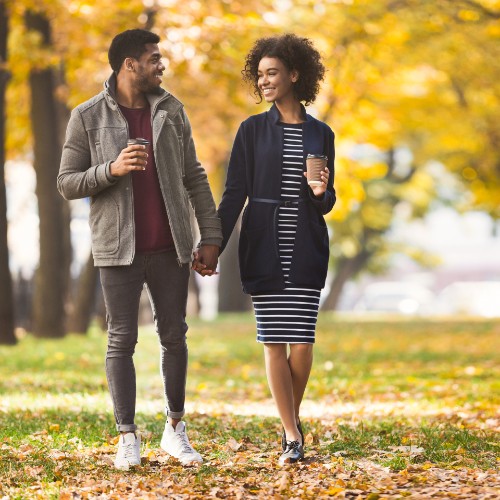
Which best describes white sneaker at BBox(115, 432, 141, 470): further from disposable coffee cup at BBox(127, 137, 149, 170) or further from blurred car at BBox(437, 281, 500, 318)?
blurred car at BBox(437, 281, 500, 318)

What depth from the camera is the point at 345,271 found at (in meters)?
38.1

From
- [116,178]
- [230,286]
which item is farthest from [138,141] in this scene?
[230,286]

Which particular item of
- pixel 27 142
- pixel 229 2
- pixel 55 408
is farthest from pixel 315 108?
pixel 55 408

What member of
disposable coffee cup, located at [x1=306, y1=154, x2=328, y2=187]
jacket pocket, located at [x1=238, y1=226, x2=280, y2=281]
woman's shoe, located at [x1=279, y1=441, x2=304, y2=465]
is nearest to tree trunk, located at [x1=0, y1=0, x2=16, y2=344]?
jacket pocket, located at [x1=238, y1=226, x2=280, y2=281]

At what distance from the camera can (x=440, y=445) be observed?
646 cm

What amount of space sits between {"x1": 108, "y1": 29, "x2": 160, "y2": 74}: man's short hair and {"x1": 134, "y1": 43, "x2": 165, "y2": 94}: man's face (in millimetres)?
30

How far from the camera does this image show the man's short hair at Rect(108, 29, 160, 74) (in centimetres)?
580

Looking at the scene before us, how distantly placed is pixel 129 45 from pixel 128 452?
2146mm

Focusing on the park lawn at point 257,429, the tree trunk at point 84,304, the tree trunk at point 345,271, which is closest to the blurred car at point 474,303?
the tree trunk at point 345,271

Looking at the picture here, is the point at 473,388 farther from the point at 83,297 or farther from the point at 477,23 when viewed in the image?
the point at 83,297


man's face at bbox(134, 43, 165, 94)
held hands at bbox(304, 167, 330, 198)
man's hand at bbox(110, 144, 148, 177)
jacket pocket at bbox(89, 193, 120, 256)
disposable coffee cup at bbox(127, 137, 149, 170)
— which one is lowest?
jacket pocket at bbox(89, 193, 120, 256)

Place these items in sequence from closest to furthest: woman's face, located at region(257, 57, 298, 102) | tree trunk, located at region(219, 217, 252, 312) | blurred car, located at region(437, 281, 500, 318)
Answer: woman's face, located at region(257, 57, 298, 102), tree trunk, located at region(219, 217, 252, 312), blurred car, located at region(437, 281, 500, 318)

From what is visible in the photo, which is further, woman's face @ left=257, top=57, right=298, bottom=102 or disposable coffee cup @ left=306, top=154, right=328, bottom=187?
woman's face @ left=257, top=57, right=298, bottom=102

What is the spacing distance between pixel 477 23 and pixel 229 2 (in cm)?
411
